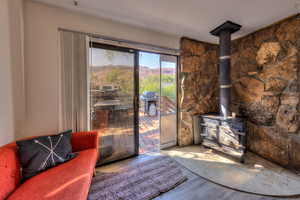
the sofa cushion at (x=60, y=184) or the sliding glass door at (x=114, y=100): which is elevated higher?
the sliding glass door at (x=114, y=100)

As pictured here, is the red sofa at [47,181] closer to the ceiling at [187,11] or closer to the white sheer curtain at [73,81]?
the white sheer curtain at [73,81]

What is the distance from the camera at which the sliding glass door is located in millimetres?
2039

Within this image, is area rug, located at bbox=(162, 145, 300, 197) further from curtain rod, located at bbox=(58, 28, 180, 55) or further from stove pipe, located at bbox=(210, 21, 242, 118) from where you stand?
curtain rod, located at bbox=(58, 28, 180, 55)

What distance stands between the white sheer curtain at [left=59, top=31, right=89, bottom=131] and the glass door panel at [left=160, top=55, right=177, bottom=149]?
4.75 ft

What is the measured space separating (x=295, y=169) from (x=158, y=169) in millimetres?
2101

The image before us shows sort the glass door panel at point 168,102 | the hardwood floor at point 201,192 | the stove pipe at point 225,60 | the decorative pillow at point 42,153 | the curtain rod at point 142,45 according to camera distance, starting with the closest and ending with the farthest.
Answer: the decorative pillow at point 42,153
the hardwood floor at point 201,192
the curtain rod at point 142,45
the stove pipe at point 225,60
the glass door panel at point 168,102

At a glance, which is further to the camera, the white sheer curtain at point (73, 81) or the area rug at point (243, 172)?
the white sheer curtain at point (73, 81)

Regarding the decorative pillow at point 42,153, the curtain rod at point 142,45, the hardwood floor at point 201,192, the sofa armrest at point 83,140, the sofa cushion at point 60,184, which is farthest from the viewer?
the curtain rod at point 142,45

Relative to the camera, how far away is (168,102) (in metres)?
2.77

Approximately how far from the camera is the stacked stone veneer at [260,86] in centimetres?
199

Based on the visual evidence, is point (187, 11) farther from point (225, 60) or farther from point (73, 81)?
point (73, 81)

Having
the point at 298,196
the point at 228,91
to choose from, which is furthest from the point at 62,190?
the point at 228,91

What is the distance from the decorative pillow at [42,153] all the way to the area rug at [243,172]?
1.75 meters

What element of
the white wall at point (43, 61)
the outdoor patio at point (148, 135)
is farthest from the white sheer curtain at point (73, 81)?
the outdoor patio at point (148, 135)
